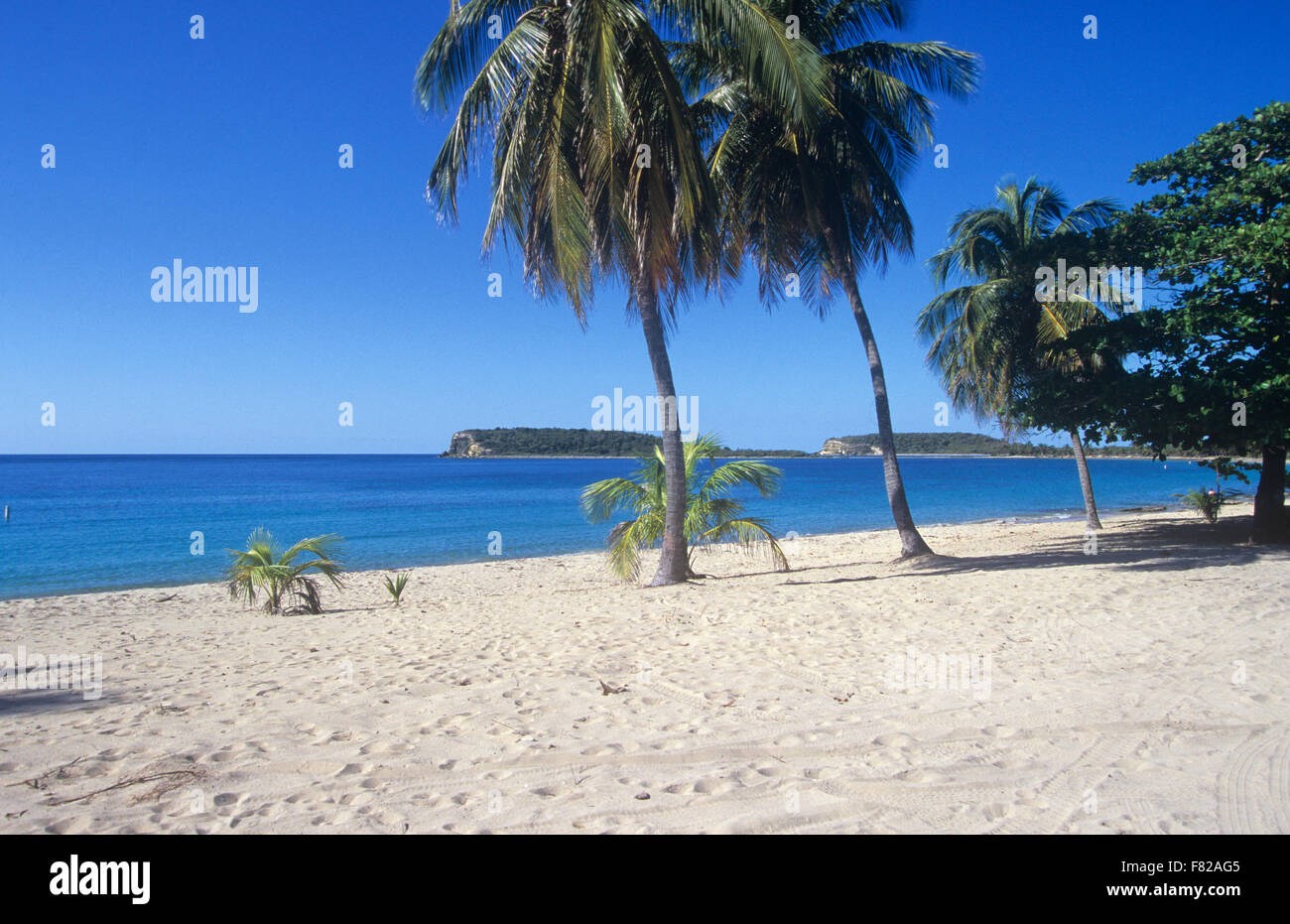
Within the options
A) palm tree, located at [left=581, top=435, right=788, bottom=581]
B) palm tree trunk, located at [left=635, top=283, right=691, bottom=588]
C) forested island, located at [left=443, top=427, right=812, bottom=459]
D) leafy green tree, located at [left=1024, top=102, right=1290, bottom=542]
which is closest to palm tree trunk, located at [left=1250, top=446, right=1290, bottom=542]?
leafy green tree, located at [left=1024, top=102, right=1290, bottom=542]

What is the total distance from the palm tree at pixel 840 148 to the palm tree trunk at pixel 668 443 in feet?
10.3

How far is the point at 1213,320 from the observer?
1062 cm

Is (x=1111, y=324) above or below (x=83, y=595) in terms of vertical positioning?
above

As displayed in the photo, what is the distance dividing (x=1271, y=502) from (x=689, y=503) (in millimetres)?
9784

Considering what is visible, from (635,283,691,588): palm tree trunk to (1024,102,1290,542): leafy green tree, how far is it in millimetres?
6381

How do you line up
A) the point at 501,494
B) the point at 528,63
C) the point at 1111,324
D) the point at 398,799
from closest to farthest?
the point at 398,799 < the point at 528,63 < the point at 1111,324 < the point at 501,494

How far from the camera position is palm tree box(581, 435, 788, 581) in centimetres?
1163

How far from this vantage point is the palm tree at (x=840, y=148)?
40.1ft

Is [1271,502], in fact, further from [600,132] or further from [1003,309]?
[600,132]

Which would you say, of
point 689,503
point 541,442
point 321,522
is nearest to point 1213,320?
point 689,503

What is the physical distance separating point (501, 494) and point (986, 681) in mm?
51907
